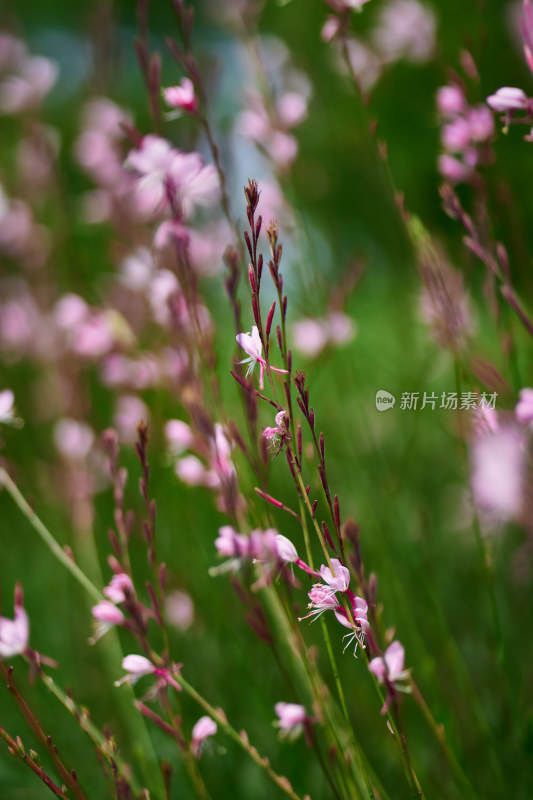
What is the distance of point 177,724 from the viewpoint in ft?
2.61

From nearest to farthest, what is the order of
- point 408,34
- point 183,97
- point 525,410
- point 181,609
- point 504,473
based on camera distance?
point 504,473 < point 525,410 < point 183,97 < point 181,609 < point 408,34

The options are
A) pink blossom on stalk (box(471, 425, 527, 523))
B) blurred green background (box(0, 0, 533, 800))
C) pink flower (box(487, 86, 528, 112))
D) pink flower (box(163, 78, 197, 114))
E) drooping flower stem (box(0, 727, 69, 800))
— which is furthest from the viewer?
blurred green background (box(0, 0, 533, 800))

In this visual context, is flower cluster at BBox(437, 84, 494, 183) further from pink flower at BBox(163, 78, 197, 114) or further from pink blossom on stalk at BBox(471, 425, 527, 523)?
pink blossom on stalk at BBox(471, 425, 527, 523)

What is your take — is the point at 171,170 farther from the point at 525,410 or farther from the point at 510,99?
the point at 525,410

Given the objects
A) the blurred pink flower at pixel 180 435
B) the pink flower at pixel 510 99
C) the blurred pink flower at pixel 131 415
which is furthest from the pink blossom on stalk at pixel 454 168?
the blurred pink flower at pixel 131 415

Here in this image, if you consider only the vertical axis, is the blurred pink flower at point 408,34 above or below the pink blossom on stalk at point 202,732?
above

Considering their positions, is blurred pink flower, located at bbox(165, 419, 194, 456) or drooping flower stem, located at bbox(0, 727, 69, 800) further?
blurred pink flower, located at bbox(165, 419, 194, 456)

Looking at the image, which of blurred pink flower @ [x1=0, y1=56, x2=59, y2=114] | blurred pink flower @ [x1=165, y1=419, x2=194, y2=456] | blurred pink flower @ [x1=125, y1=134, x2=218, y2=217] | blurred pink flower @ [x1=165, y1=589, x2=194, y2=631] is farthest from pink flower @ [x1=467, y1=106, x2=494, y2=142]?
blurred pink flower @ [x1=0, y1=56, x2=59, y2=114]

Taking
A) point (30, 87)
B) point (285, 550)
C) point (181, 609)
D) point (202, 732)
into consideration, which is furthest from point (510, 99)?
point (30, 87)

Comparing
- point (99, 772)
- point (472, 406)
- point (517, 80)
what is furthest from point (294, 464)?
point (517, 80)

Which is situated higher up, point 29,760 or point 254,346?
point 254,346

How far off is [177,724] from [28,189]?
1993 mm

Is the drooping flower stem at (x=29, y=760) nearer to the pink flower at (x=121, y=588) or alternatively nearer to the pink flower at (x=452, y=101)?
the pink flower at (x=121, y=588)

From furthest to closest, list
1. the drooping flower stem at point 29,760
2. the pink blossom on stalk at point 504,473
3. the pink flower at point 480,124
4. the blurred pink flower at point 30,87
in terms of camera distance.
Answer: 1. the blurred pink flower at point 30,87
2. the pink flower at point 480,124
3. the drooping flower stem at point 29,760
4. the pink blossom on stalk at point 504,473
